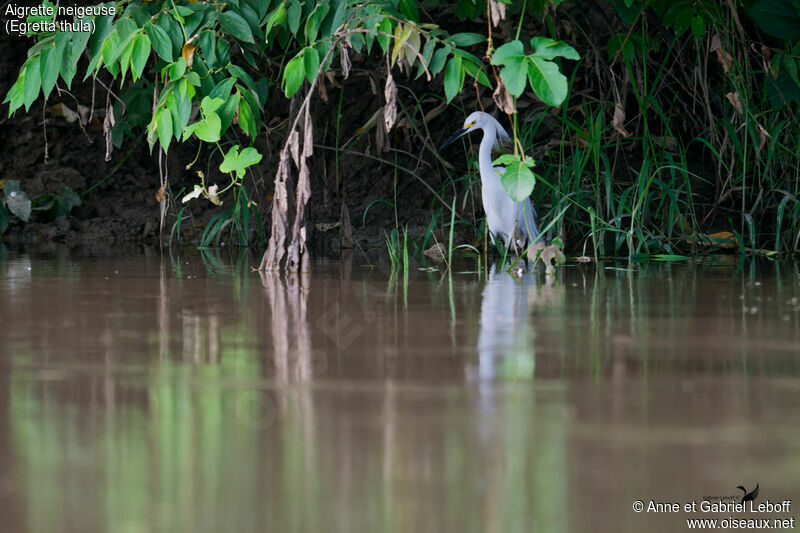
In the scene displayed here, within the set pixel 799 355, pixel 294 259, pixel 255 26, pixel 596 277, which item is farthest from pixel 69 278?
pixel 799 355

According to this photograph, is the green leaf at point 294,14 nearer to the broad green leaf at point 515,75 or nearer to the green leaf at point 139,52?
the green leaf at point 139,52

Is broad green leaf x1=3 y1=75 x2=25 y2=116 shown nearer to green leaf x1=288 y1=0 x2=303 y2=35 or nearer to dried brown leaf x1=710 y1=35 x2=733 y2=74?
green leaf x1=288 y1=0 x2=303 y2=35

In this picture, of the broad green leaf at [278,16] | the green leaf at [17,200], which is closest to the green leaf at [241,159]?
the broad green leaf at [278,16]

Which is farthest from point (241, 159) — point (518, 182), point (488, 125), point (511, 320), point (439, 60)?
point (511, 320)

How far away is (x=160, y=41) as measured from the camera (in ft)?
10.4

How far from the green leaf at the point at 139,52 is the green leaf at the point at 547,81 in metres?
1.09

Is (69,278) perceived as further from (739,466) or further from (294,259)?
(739,466)

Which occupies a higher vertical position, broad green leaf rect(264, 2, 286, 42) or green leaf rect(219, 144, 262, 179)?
broad green leaf rect(264, 2, 286, 42)

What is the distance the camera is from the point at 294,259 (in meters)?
3.34

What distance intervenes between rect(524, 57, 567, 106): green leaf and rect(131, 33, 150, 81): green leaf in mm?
1092

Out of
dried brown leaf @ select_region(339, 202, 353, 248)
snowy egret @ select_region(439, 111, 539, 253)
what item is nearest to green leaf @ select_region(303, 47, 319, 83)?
snowy egret @ select_region(439, 111, 539, 253)

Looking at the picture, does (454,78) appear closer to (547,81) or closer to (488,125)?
(547,81)

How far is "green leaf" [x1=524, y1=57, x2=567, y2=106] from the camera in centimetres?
273

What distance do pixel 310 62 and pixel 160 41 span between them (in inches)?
17.7
